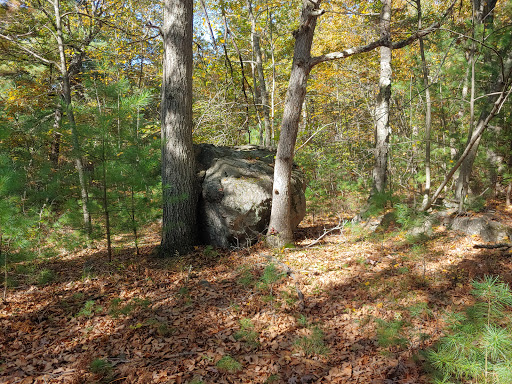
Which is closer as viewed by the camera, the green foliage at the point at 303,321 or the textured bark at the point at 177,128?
the green foliage at the point at 303,321

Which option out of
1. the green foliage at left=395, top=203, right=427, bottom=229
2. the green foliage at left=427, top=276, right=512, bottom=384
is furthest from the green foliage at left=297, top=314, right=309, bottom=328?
the green foliage at left=395, top=203, right=427, bottom=229

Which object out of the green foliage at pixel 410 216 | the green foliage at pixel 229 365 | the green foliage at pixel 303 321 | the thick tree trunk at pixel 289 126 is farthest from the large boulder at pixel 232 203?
the green foliage at pixel 229 365

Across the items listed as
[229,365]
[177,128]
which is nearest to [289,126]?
[177,128]

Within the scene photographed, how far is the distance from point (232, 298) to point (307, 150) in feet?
21.7

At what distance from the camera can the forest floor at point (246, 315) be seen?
9.74ft

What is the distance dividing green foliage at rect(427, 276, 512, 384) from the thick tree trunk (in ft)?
11.9

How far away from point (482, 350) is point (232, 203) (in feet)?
14.9

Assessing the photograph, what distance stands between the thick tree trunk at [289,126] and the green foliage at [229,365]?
3.15 metres

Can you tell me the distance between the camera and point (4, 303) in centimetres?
439

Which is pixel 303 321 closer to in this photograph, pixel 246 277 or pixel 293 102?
pixel 246 277

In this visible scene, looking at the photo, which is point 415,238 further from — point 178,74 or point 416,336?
point 178,74

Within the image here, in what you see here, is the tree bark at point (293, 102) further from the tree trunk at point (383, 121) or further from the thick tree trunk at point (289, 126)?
the tree trunk at point (383, 121)

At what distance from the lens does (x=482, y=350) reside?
2346mm

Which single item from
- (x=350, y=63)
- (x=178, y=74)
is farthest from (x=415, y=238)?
(x=350, y=63)
